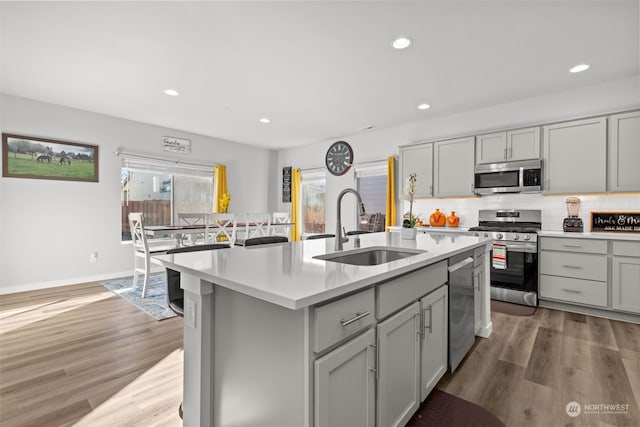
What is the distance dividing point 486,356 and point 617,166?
2625mm

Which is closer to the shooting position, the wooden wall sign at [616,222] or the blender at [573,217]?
the wooden wall sign at [616,222]

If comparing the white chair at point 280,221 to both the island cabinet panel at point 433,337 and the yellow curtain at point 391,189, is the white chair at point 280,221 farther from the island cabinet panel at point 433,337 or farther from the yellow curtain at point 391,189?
the island cabinet panel at point 433,337

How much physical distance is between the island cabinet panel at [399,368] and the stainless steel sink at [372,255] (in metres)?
0.44

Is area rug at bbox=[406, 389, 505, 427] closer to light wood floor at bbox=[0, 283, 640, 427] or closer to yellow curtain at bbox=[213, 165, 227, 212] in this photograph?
light wood floor at bbox=[0, 283, 640, 427]

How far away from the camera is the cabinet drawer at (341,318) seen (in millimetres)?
897

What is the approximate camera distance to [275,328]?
0.99 m

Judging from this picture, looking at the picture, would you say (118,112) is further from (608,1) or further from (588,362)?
(588,362)

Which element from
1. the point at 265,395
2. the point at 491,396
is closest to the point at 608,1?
the point at 491,396

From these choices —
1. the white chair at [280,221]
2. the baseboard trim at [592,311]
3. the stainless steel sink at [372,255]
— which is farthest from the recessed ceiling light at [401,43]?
the white chair at [280,221]

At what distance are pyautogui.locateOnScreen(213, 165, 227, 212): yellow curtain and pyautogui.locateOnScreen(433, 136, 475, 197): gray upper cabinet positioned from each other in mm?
4032

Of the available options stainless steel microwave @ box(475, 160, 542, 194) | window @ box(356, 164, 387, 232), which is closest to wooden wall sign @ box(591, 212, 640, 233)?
stainless steel microwave @ box(475, 160, 542, 194)

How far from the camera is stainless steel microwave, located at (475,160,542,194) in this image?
3.51 metres

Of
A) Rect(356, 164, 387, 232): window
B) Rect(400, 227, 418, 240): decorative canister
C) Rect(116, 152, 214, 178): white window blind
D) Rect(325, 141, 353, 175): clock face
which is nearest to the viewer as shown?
Rect(400, 227, 418, 240): decorative canister

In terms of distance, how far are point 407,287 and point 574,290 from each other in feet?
9.70
